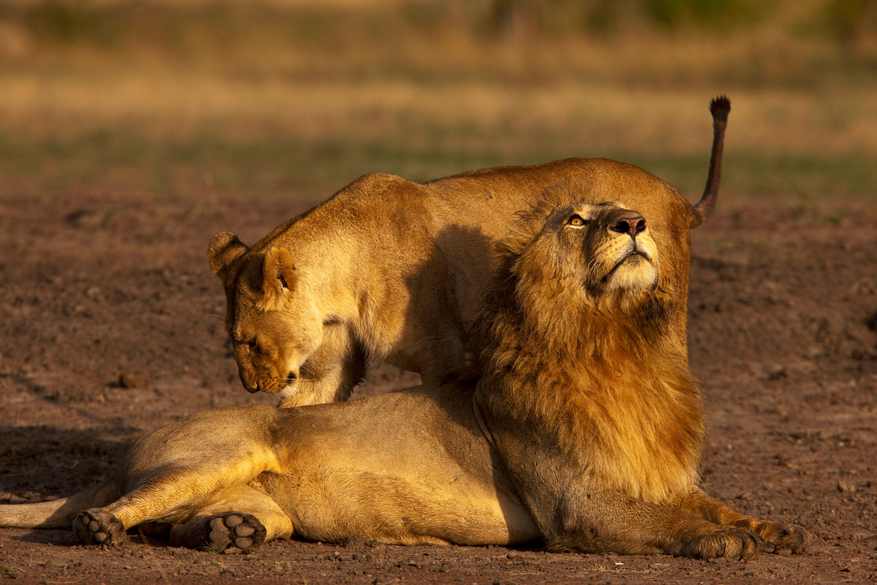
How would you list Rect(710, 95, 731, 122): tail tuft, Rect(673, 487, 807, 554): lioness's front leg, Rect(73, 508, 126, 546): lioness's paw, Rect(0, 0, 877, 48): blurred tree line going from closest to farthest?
1. Rect(73, 508, 126, 546): lioness's paw
2. Rect(673, 487, 807, 554): lioness's front leg
3. Rect(710, 95, 731, 122): tail tuft
4. Rect(0, 0, 877, 48): blurred tree line

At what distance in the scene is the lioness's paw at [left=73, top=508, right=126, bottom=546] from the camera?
179 inches

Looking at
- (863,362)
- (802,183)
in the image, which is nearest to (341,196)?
(863,362)

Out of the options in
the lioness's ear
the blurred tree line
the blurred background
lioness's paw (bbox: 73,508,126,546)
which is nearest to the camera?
lioness's paw (bbox: 73,508,126,546)

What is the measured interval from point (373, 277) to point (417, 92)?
60.8 feet

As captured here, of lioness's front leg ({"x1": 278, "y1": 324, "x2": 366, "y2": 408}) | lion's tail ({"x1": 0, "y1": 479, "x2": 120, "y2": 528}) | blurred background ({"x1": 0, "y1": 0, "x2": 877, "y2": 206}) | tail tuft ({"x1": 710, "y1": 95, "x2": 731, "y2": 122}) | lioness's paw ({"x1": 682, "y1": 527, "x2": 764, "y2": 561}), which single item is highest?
blurred background ({"x1": 0, "y1": 0, "x2": 877, "y2": 206})

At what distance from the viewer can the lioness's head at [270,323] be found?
18.4ft

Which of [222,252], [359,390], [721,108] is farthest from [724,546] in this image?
[359,390]

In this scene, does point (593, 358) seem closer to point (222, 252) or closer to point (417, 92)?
point (222, 252)

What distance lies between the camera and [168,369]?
26.9 ft

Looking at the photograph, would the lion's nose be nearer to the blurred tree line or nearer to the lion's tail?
the lion's tail

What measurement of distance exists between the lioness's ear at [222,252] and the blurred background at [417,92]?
710 centimetres

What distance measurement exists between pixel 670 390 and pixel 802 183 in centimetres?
1155

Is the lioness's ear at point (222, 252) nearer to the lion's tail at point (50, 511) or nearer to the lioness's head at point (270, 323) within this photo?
the lioness's head at point (270, 323)

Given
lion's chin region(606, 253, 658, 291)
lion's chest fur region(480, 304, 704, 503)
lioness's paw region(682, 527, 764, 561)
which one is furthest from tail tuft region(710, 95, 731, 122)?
lioness's paw region(682, 527, 764, 561)
